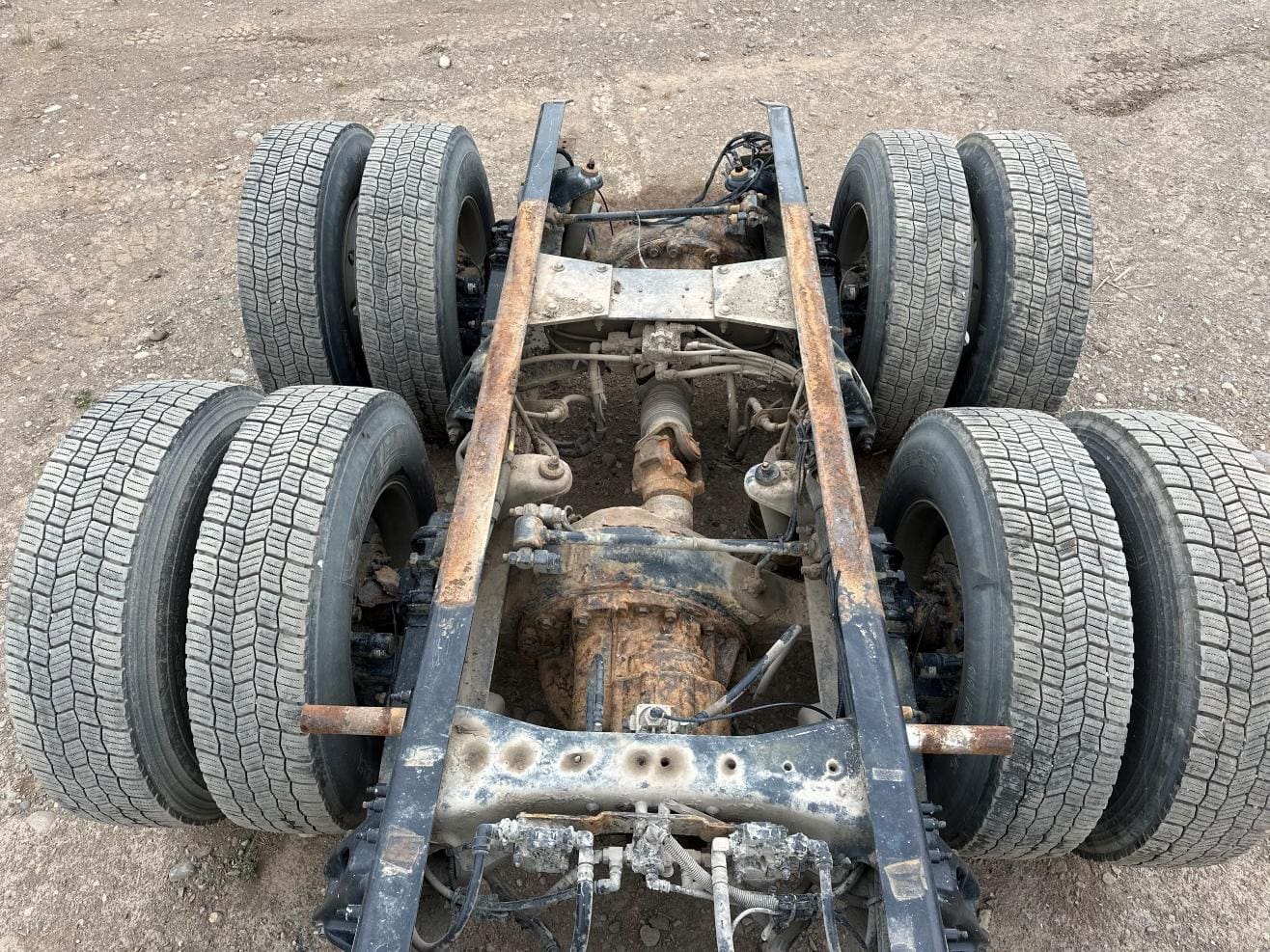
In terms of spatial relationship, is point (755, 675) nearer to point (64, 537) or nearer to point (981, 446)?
point (981, 446)

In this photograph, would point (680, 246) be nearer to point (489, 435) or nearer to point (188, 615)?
point (489, 435)

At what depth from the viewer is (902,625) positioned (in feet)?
8.51

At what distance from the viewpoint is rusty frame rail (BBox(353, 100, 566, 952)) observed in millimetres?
1766

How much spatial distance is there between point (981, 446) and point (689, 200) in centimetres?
398

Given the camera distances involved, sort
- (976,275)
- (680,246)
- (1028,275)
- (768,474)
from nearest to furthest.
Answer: (768,474) → (1028,275) → (976,275) → (680,246)

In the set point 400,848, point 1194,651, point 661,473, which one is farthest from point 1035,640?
point 400,848

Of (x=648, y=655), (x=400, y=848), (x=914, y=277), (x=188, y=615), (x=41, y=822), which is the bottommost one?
(x=41, y=822)

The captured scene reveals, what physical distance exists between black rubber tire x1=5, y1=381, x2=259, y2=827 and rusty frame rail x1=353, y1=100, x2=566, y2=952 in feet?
2.51

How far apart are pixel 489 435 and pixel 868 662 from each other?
1.25 meters

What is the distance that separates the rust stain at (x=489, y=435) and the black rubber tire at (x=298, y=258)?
2.88 feet

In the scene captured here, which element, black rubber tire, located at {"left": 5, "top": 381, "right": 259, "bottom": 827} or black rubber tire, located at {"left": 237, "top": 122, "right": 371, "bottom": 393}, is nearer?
black rubber tire, located at {"left": 5, "top": 381, "right": 259, "bottom": 827}

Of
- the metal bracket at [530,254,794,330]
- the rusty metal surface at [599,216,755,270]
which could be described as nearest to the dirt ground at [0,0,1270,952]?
the rusty metal surface at [599,216,755,270]

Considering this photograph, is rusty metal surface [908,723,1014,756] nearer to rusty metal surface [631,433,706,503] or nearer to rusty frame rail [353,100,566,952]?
rusty frame rail [353,100,566,952]

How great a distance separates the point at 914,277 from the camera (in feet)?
11.9
